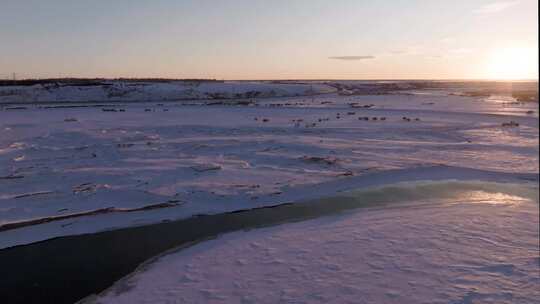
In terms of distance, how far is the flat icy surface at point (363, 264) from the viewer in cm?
678

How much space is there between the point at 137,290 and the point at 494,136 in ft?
64.7

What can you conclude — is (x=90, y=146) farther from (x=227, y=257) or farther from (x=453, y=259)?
(x=453, y=259)

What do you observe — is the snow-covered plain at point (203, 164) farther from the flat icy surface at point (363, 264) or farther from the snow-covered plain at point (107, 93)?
the snow-covered plain at point (107, 93)

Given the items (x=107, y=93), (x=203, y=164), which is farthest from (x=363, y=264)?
(x=107, y=93)

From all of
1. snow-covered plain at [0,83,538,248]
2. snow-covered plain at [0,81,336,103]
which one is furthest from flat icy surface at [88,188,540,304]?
snow-covered plain at [0,81,336,103]

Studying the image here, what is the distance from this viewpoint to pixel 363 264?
7863 mm

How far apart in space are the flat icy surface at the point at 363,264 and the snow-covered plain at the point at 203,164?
7.55 feet

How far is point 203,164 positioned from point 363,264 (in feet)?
26.6

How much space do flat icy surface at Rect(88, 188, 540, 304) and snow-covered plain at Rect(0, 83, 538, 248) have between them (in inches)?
90.7

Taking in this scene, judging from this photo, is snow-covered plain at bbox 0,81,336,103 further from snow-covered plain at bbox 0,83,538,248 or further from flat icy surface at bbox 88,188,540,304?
flat icy surface at bbox 88,188,540,304

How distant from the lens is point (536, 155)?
17062 mm

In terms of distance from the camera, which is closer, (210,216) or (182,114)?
(210,216)

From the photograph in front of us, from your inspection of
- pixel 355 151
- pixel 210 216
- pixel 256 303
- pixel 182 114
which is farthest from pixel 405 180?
pixel 182 114

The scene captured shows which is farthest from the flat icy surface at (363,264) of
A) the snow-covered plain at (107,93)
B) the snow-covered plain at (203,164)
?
the snow-covered plain at (107,93)
